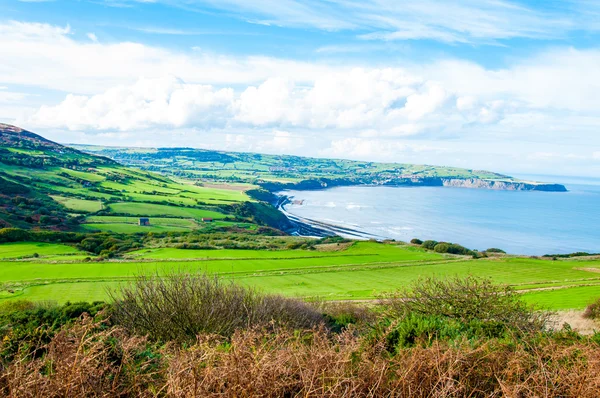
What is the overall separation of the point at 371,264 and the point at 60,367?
2012 inches

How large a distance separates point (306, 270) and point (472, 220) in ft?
317

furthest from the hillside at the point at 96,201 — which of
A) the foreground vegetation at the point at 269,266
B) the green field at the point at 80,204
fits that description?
the foreground vegetation at the point at 269,266

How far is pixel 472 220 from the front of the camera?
131125 mm

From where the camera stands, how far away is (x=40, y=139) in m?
197

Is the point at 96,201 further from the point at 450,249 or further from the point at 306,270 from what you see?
the point at 450,249

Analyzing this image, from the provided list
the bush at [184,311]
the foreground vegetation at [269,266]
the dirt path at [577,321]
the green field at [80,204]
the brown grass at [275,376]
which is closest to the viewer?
the brown grass at [275,376]

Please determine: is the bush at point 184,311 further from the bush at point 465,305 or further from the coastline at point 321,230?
the coastline at point 321,230

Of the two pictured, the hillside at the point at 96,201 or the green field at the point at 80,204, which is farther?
the green field at the point at 80,204

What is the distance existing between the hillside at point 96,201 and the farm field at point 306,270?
81.2 feet

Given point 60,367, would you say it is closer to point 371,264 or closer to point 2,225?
point 371,264

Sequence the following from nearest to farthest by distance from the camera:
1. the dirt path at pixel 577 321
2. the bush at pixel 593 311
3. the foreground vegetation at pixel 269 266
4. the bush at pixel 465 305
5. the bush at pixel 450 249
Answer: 1. the bush at pixel 465 305
2. the dirt path at pixel 577 321
3. the bush at pixel 593 311
4. the foreground vegetation at pixel 269 266
5. the bush at pixel 450 249

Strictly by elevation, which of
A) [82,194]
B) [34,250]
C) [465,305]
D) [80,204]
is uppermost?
[465,305]

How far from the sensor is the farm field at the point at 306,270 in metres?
35.6

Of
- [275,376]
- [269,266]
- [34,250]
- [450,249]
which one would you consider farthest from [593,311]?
[34,250]
